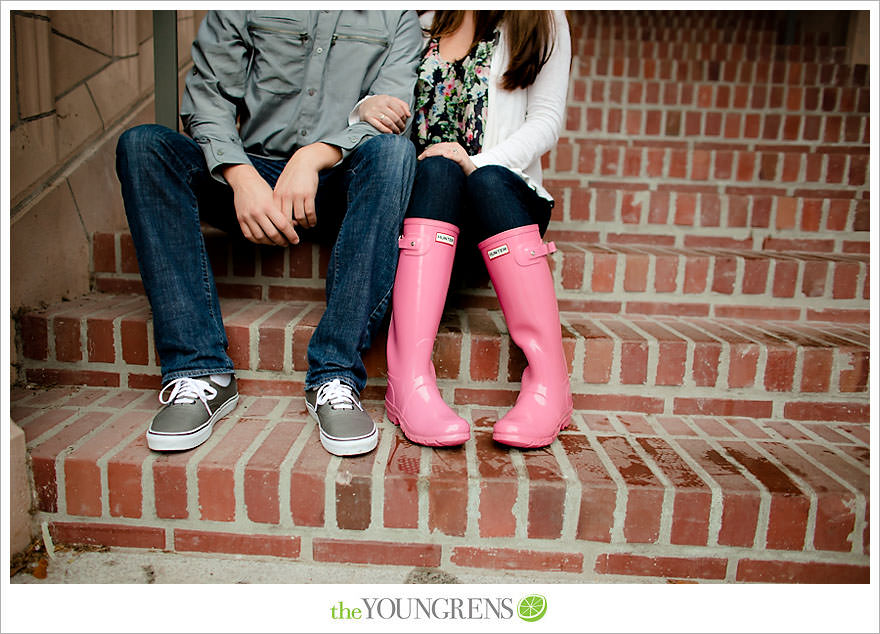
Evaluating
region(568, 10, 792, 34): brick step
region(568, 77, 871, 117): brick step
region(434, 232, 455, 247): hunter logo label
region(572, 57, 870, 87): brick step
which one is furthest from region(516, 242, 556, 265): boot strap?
region(568, 10, 792, 34): brick step

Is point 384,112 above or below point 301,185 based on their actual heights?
above

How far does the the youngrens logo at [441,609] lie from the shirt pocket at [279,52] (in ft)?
3.60

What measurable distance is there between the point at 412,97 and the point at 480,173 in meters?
0.30

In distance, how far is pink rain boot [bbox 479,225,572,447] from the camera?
1077 millimetres

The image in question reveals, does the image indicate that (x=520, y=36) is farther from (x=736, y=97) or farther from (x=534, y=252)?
(x=736, y=97)

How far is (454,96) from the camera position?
133 cm

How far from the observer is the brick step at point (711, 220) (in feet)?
5.64

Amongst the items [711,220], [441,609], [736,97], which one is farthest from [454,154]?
[736,97]

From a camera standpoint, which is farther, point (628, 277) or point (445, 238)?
point (628, 277)

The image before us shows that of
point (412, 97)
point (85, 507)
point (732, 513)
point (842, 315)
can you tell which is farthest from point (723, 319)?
point (85, 507)

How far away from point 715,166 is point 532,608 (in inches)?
69.4

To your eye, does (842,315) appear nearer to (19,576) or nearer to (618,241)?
(618,241)

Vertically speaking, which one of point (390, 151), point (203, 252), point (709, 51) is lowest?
point (203, 252)

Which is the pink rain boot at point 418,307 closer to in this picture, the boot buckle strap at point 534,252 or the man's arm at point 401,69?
the boot buckle strap at point 534,252
